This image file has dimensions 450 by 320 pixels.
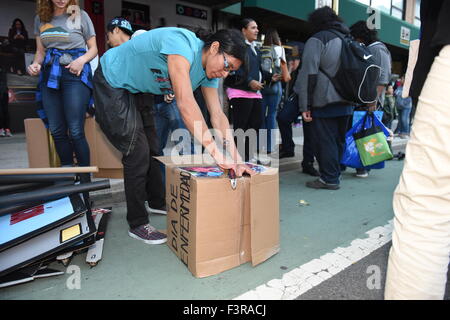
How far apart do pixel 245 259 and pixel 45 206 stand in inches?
48.8

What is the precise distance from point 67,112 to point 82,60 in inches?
17.5

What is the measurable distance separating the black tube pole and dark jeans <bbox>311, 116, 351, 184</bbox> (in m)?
2.33

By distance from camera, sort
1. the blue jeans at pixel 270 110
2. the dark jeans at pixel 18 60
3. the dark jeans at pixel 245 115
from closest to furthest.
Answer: the dark jeans at pixel 245 115, the blue jeans at pixel 270 110, the dark jeans at pixel 18 60

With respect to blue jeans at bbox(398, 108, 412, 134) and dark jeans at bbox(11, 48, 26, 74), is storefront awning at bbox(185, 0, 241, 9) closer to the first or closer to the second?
dark jeans at bbox(11, 48, 26, 74)

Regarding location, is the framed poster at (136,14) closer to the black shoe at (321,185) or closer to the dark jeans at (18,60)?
the dark jeans at (18,60)

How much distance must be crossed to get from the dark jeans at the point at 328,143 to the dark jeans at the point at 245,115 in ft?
2.93

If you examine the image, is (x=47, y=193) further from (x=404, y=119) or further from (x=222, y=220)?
(x=404, y=119)

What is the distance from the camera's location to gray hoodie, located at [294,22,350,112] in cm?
344

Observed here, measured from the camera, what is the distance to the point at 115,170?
3.25 metres

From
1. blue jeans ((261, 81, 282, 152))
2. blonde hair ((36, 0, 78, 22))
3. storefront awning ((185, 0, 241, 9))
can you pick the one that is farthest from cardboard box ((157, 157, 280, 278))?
storefront awning ((185, 0, 241, 9))

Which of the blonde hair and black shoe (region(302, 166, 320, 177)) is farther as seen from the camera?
black shoe (region(302, 166, 320, 177))

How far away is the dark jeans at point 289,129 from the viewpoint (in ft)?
14.6

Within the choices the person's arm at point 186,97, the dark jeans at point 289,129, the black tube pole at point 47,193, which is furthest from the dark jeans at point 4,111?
the person's arm at point 186,97

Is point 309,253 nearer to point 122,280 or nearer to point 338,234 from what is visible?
point 338,234
